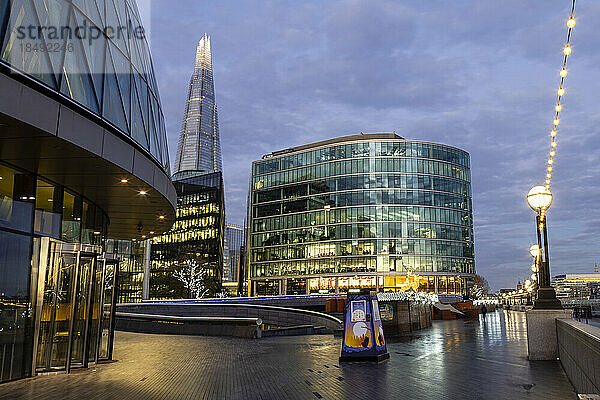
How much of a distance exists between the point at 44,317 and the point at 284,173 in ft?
323

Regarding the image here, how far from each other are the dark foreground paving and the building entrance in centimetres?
71

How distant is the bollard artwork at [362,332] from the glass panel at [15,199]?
881cm

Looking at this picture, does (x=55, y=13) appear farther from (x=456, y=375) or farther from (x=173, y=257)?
(x=173, y=257)

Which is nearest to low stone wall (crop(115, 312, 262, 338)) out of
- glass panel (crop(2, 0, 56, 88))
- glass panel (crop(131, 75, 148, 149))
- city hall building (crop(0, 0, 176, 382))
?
city hall building (crop(0, 0, 176, 382))

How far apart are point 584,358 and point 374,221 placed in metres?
92.3

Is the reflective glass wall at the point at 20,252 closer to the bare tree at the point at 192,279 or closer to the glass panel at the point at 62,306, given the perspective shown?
the glass panel at the point at 62,306

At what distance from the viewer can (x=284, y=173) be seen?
364ft

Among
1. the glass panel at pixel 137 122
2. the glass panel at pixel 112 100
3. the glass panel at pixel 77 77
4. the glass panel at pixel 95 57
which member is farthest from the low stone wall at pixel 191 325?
the glass panel at pixel 77 77

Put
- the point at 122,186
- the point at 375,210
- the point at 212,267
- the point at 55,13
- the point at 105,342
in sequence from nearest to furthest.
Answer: the point at 55,13 → the point at 122,186 → the point at 105,342 → the point at 375,210 → the point at 212,267

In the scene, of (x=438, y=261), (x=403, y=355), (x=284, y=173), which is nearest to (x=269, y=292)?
(x=284, y=173)

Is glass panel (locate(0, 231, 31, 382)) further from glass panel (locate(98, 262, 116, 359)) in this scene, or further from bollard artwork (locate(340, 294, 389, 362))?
bollard artwork (locate(340, 294, 389, 362))

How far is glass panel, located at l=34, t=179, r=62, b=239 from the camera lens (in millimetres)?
13352

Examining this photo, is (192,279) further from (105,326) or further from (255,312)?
(105,326)

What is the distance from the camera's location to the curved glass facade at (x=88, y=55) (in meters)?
10.5
